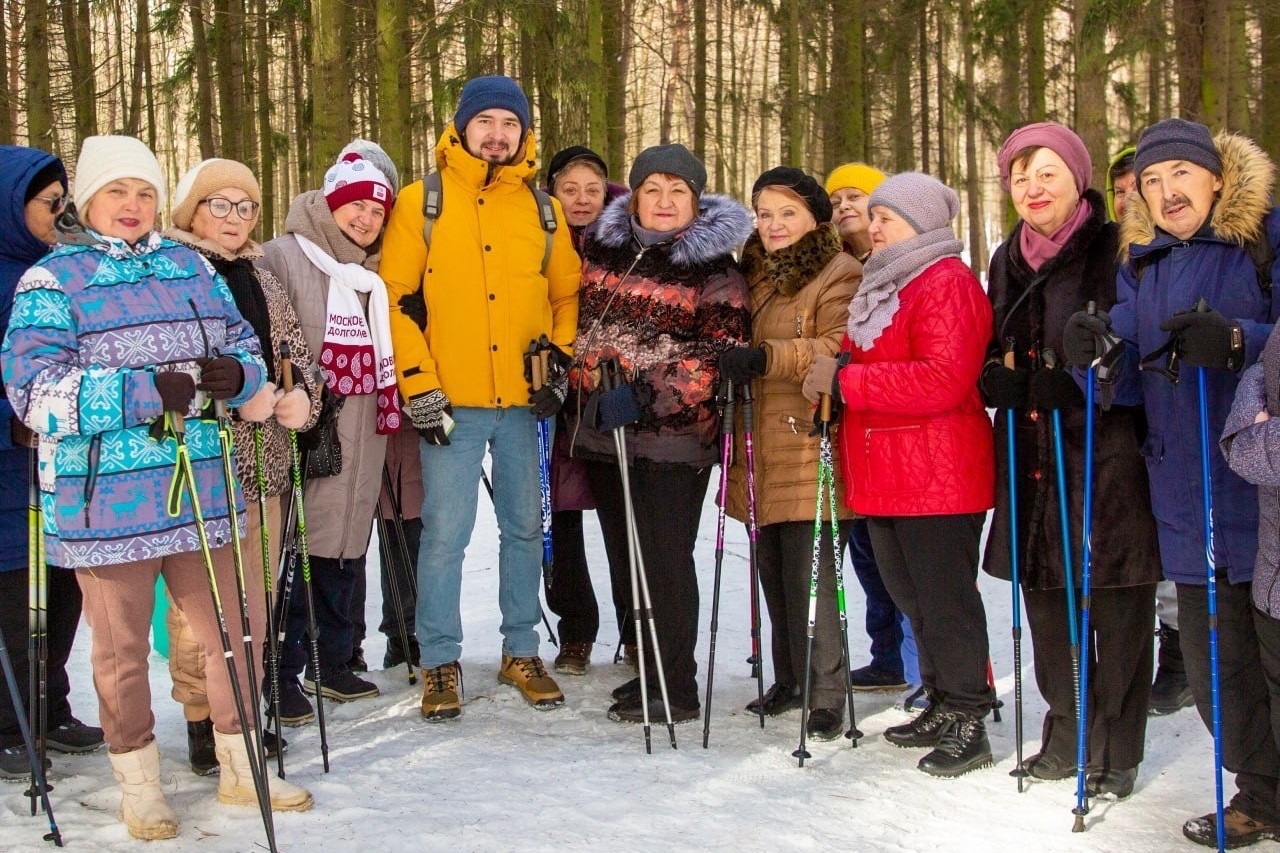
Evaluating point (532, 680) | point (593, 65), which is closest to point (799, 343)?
point (532, 680)

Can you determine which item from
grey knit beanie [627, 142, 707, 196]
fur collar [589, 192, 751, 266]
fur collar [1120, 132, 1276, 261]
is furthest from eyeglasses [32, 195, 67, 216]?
fur collar [1120, 132, 1276, 261]

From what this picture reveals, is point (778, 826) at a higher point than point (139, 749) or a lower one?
lower

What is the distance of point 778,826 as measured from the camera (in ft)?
11.8

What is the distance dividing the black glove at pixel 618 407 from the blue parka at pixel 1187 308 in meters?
1.85

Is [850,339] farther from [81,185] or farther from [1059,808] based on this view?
[81,185]

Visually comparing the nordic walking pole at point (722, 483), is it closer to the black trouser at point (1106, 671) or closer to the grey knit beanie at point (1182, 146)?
the black trouser at point (1106, 671)

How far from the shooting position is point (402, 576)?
5.95m

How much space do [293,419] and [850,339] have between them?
2.15 m

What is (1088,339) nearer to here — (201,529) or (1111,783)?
(1111,783)

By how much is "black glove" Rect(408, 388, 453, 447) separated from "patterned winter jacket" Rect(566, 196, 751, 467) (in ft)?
1.99

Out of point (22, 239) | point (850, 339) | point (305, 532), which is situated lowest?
point (305, 532)

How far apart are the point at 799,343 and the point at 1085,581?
141cm

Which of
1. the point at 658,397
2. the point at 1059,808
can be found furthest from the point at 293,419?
the point at 1059,808

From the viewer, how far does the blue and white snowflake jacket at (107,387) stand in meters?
3.29
